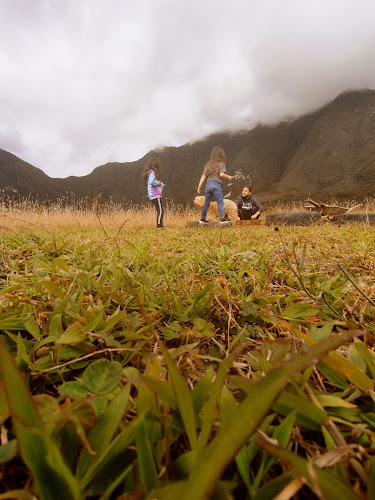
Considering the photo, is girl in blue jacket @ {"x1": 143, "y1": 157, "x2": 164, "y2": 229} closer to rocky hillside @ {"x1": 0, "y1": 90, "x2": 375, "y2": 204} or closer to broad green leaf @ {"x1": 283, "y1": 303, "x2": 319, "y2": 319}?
broad green leaf @ {"x1": 283, "y1": 303, "x2": 319, "y2": 319}

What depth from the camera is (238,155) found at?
65.1 metres

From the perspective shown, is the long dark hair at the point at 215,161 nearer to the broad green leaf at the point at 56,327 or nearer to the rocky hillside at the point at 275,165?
the broad green leaf at the point at 56,327

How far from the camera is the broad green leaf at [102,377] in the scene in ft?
1.39

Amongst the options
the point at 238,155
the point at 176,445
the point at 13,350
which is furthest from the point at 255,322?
the point at 238,155

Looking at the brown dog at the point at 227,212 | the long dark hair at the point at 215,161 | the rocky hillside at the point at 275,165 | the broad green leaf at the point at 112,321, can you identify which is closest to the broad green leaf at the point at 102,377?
the broad green leaf at the point at 112,321

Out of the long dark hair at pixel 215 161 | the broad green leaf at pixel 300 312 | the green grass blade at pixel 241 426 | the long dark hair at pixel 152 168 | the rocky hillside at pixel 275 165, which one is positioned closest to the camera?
the green grass blade at pixel 241 426

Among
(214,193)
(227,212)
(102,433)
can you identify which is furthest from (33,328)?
→ (227,212)

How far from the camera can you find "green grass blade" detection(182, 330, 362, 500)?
22 cm

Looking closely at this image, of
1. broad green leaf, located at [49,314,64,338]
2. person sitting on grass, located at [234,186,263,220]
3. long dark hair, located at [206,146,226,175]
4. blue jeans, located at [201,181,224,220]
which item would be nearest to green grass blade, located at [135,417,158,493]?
broad green leaf, located at [49,314,64,338]

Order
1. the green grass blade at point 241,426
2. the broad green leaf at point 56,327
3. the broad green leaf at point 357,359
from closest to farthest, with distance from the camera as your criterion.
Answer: the green grass blade at point 241,426 → the broad green leaf at point 357,359 → the broad green leaf at point 56,327

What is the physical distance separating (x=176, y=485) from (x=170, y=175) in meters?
72.5

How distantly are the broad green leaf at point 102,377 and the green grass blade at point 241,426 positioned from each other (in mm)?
238

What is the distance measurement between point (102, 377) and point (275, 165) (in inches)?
2737

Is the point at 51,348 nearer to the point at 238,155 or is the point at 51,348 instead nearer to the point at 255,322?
the point at 255,322
